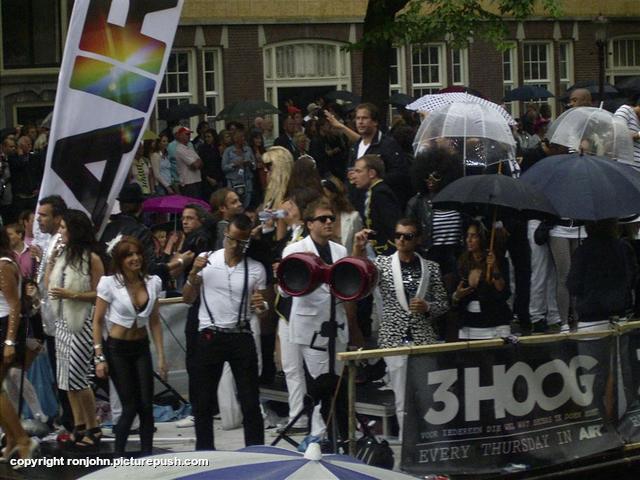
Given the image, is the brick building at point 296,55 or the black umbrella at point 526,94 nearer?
the brick building at point 296,55

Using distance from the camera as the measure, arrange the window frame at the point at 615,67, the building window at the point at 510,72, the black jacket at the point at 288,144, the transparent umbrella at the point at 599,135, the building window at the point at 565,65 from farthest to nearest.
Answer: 1. the window frame at the point at 615,67
2. the building window at the point at 565,65
3. the building window at the point at 510,72
4. the black jacket at the point at 288,144
5. the transparent umbrella at the point at 599,135

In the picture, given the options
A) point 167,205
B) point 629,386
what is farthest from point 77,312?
point 167,205

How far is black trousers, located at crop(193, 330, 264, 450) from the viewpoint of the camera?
1051 centimetres

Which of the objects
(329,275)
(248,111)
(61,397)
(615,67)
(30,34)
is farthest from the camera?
(615,67)

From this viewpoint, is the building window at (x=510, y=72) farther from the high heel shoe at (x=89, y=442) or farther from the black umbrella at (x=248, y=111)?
the high heel shoe at (x=89, y=442)

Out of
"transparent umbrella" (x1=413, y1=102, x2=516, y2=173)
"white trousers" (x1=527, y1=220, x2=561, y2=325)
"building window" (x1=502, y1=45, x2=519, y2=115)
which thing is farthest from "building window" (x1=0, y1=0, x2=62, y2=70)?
"white trousers" (x1=527, y1=220, x2=561, y2=325)

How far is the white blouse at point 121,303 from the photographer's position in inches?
422

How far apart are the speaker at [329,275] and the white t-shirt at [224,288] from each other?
75 cm

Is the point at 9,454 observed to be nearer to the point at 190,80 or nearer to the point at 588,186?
the point at 588,186

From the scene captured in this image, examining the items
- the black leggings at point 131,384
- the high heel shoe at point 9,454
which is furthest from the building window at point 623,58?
the high heel shoe at point 9,454

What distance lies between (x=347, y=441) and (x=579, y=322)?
2.38 metres

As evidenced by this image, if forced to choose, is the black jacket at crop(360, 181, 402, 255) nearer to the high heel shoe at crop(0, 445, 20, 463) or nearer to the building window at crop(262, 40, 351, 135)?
the high heel shoe at crop(0, 445, 20, 463)

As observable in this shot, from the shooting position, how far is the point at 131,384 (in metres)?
10.7

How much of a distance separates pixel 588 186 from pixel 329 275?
249 cm
